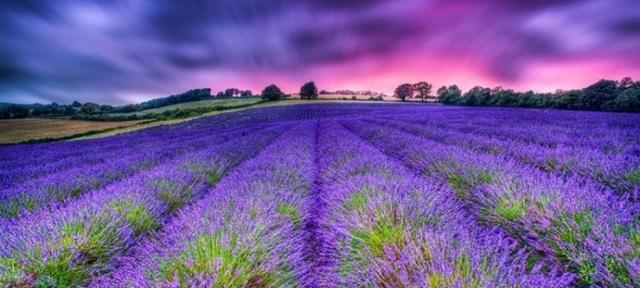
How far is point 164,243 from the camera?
6.11ft

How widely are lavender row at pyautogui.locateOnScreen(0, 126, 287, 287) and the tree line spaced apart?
32307 millimetres

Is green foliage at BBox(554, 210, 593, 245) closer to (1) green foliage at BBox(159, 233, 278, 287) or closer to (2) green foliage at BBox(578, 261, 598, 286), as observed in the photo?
(2) green foliage at BBox(578, 261, 598, 286)

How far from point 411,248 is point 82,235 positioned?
89.6 inches

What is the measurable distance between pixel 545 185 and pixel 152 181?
4366 millimetres

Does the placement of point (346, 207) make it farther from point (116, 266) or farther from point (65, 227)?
point (65, 227)

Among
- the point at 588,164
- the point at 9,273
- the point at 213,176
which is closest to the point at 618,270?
the point at 588,164

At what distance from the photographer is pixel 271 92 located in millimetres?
62250

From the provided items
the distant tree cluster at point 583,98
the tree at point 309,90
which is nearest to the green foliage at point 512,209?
the distant tree cluster at point 583,98

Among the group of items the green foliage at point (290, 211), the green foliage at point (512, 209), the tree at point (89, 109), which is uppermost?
the tree at point (89, 109)

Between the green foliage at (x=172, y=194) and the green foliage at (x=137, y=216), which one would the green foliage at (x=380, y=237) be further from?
the green foliage at (x=172, y=194)

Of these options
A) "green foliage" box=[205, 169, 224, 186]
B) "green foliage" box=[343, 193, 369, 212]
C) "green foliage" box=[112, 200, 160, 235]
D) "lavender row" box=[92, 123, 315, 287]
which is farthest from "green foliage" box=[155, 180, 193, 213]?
"green foliage" box=[343, 193, 369, 212]

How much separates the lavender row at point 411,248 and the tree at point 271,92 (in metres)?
61.5

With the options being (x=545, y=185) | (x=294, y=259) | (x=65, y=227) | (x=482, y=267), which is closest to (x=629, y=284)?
(x=482, y=267)

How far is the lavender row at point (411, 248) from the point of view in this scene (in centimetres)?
124
